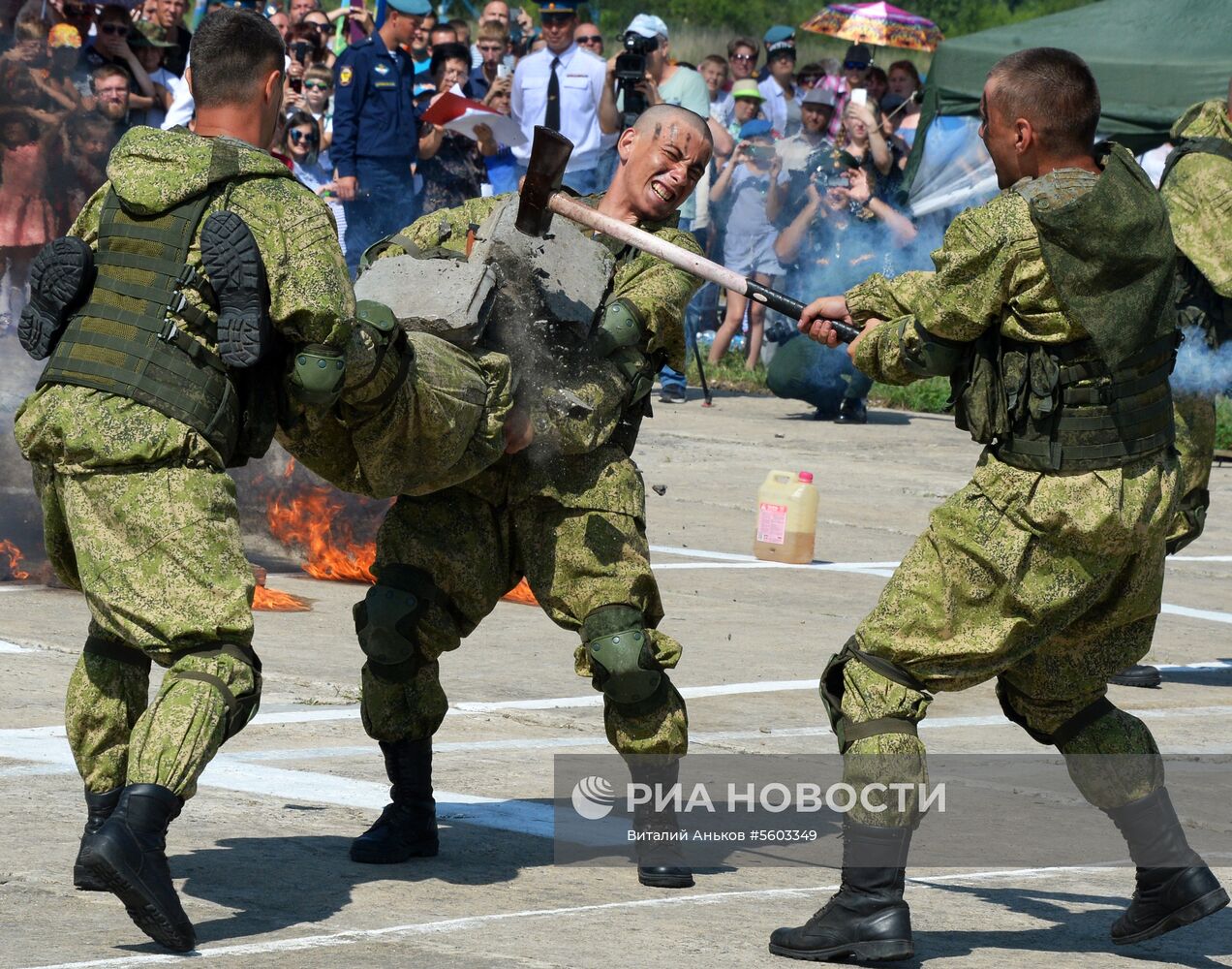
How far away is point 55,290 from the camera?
4.33m

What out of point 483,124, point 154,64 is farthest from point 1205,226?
point 154,64

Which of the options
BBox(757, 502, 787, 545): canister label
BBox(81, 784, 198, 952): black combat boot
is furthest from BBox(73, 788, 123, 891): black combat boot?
BBox(757, 502, 787, 545): canister label

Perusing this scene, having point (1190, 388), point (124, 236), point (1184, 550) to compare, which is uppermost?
point (124, 236)

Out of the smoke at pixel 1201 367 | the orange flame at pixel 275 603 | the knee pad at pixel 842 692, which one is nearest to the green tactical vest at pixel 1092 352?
the knee pad at pixel 842 692

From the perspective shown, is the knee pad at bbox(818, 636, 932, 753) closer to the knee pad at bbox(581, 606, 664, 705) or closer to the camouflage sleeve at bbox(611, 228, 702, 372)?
the knee pad at bbox(581, 606, 664, 705)

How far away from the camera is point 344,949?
4.22 m

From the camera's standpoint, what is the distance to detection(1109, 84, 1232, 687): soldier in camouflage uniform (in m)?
7.23

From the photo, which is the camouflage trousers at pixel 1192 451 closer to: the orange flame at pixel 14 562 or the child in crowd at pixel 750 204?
the orange flame at pixel 14 562

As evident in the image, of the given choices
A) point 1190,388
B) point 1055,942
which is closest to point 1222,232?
point 1190,388

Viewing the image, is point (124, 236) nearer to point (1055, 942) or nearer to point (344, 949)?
point (344, 949)

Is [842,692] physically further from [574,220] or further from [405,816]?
[574,220]

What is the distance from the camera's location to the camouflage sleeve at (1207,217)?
7.20 meters

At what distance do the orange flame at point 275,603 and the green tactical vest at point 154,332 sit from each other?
405cm

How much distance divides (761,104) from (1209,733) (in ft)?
37.7
